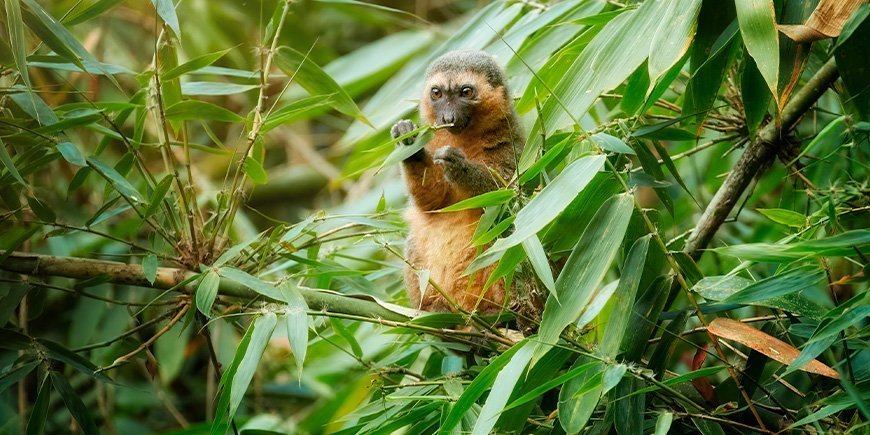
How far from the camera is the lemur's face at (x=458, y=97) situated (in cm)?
392

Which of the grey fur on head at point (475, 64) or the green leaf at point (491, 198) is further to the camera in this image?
the grey fur on head at point (475, 64)

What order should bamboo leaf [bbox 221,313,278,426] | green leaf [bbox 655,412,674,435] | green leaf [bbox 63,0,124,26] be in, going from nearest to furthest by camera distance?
green leaf [bbox 655,412,674,435] < bamboo leaf [bbox 221,313,278,426] < green leaf [bbox 63,0,124,26]

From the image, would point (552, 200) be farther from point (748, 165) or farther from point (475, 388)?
point (748, 165)

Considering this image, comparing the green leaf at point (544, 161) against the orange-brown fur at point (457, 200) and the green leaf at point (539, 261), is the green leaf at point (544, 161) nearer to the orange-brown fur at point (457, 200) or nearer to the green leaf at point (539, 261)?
the green leaf at point (539, 261)

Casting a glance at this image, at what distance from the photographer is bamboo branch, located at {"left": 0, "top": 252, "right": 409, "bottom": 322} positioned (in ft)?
9.59

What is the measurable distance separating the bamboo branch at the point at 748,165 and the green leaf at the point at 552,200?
0.92 metres

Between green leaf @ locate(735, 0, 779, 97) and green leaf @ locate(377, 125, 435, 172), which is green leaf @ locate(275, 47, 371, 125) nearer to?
green leaf @ locate(377, 125, 435, 172)

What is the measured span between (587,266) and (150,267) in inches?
58.5

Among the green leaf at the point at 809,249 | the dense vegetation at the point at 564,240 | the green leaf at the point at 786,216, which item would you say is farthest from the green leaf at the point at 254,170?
the green leaf at the point at 786,216

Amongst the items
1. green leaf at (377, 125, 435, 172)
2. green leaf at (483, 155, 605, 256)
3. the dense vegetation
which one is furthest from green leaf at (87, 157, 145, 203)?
green leaf at (483, 155, 605, 256)

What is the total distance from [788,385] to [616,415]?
64 centimetres

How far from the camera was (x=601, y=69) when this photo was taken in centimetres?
269

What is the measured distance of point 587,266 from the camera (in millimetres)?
2424

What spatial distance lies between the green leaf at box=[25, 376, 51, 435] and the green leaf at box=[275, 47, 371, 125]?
1.46m
